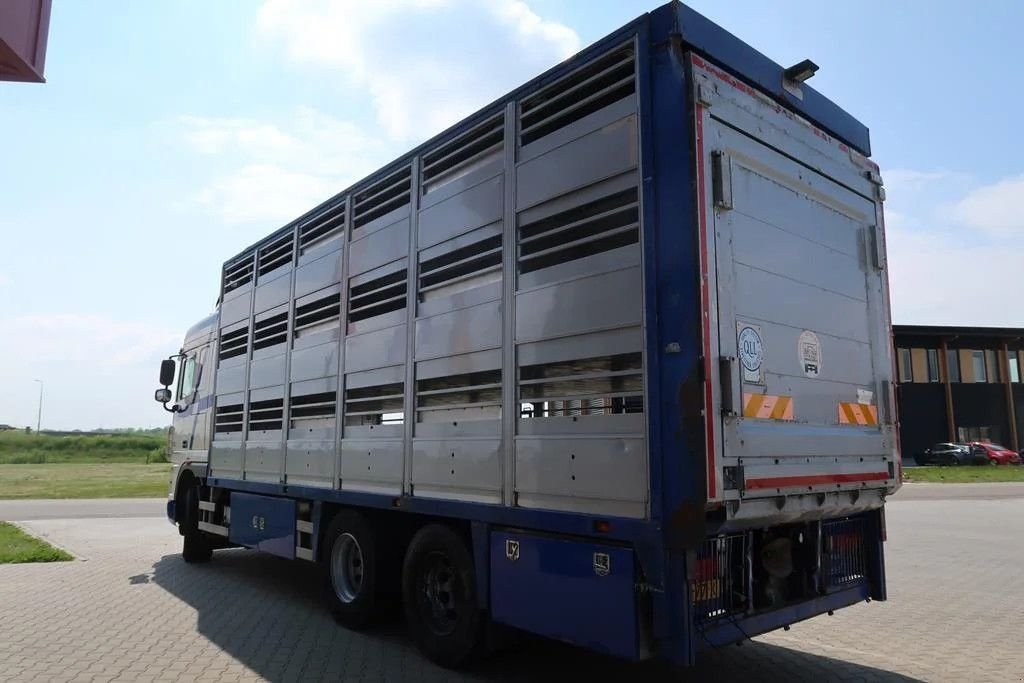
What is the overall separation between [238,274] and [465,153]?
484 centimetres

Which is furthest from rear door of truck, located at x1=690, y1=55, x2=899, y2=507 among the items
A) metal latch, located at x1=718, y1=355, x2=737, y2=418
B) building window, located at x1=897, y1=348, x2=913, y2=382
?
building window, located at x1=897, y1=348, x2=913, y2=382

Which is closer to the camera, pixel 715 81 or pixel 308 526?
pixel 715 81

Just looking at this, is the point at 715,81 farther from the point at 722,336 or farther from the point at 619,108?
the point at 722,336

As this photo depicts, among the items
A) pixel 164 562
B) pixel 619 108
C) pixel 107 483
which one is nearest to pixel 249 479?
pixel 164 562

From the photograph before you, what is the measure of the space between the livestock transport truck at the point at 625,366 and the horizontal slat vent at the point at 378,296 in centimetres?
3

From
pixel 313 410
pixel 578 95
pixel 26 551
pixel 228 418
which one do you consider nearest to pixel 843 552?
pixel 578 95

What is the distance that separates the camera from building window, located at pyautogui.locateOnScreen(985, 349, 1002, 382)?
4322cm

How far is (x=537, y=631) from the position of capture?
13.9 ft

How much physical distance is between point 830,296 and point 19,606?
25.3 feet

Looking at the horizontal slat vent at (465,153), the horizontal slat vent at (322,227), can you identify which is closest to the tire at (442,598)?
the horizontal slat vent at (465,153)

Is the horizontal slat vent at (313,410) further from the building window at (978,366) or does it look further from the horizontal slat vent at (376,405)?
the building window at (978,366)

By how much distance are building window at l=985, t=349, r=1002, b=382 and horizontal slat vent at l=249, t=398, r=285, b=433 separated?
151 feet

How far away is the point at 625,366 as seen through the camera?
4008 millimetres

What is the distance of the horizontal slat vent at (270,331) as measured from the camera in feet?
25.6
